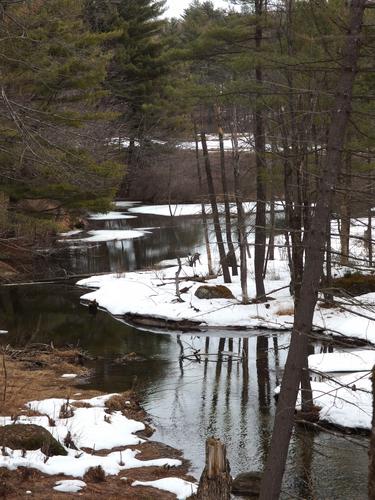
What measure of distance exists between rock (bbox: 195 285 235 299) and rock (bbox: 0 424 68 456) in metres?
12.0

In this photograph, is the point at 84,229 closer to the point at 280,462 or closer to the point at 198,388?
the point at 198,388

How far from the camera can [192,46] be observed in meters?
16.2

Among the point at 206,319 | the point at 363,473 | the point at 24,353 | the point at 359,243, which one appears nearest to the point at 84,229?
the point at 359,243

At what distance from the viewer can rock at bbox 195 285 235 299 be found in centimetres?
2039

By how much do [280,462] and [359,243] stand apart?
75.4 feet

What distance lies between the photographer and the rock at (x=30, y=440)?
8.38 meters

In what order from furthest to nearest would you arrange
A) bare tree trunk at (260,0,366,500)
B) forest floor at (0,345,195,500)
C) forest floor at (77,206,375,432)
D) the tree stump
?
forest floor at (77,206,375,432), forest floor at (0,345,195,500), the tree stump, bare tree trunk at (260,0,366,500)

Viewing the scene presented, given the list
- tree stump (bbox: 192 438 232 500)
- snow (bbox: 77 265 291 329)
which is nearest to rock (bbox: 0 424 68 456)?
tree stump (bbox: 192 438 232 500)

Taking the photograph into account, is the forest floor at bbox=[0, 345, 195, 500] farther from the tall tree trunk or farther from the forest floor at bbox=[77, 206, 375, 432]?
the tall tree trunk

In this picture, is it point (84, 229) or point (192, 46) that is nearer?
point (192, 46)

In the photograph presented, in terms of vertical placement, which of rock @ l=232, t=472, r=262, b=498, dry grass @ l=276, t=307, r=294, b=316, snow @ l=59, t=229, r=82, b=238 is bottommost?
rock @ l=232, t=472, r=262, b=498

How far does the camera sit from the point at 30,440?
849cm

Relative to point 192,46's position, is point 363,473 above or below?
below

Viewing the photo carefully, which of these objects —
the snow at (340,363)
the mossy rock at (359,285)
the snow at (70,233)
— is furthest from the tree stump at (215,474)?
the snow at (70,233)
